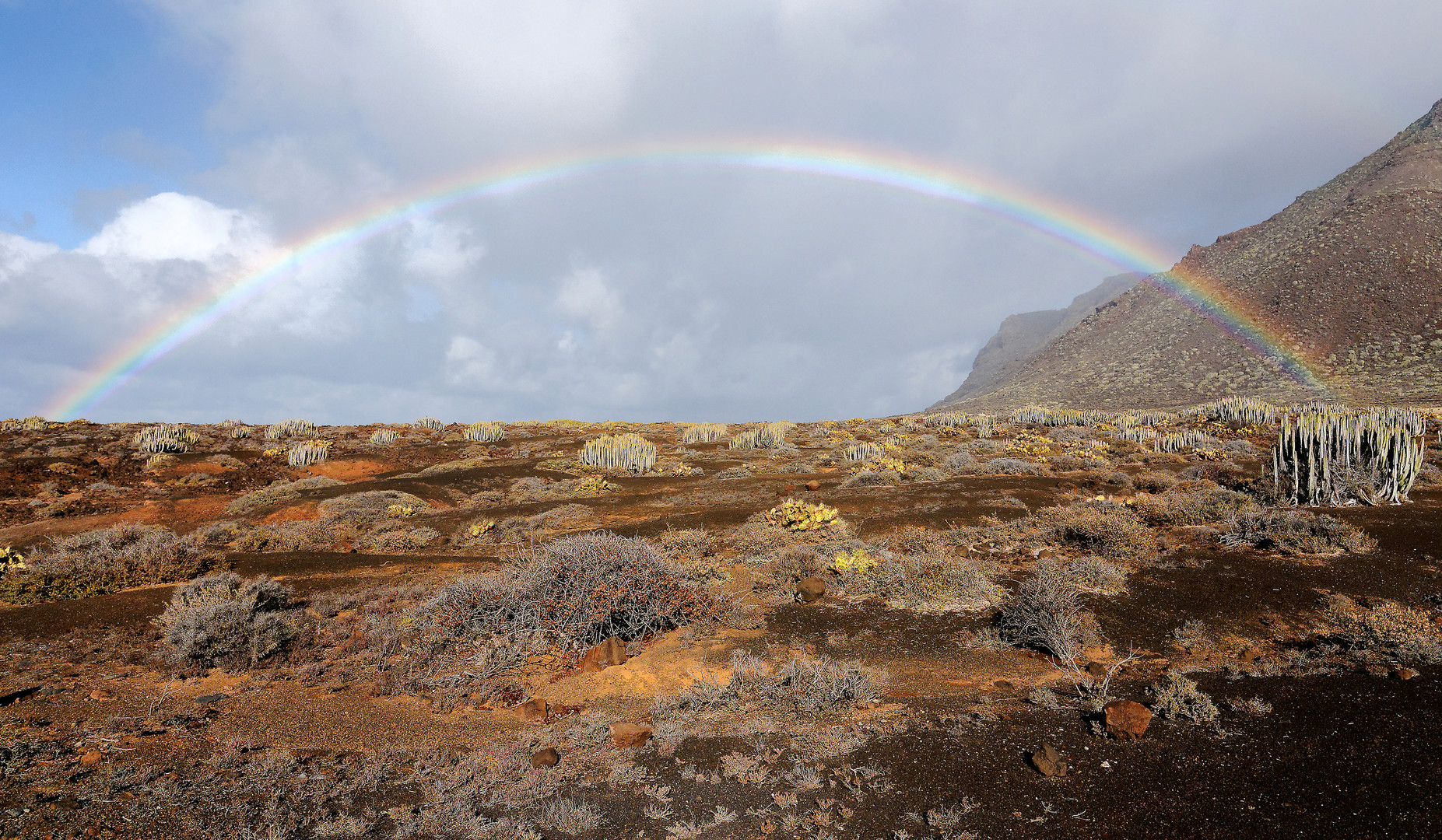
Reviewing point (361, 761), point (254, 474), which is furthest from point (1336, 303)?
point (254, 474)

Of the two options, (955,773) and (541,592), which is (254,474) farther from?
(955,773)

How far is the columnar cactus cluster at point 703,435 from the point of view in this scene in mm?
37844

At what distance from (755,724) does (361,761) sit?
3469mm

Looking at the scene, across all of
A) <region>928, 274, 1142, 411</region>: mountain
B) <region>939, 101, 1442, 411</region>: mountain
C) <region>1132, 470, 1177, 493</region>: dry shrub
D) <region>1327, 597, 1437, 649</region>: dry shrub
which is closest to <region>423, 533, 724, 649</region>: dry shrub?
<region>1327, 597, 1437, 649</region>: dry shrub

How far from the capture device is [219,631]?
289 inches

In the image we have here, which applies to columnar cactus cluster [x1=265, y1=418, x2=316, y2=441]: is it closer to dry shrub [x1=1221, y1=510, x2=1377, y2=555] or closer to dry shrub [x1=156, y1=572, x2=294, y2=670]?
dry shrub [x1=156, y1=572, x2=294, y2=670]

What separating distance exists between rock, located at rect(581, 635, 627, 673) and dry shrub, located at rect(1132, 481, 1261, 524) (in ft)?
35.5

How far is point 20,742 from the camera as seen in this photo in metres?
4.87

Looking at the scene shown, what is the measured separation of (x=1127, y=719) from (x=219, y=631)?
986 centimetres

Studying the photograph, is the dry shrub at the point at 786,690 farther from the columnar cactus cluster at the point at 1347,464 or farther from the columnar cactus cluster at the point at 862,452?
the columnar cactus cluster at the point at 862,452

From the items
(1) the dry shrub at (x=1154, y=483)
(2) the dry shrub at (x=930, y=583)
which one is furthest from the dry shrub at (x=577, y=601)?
(1) the dry shrub at (x=1154, y=483)

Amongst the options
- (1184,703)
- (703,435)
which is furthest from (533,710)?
(703,435)

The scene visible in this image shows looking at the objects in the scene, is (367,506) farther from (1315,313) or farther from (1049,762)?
(1315,313)

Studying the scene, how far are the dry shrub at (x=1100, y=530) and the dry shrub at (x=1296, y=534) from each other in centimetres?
124
